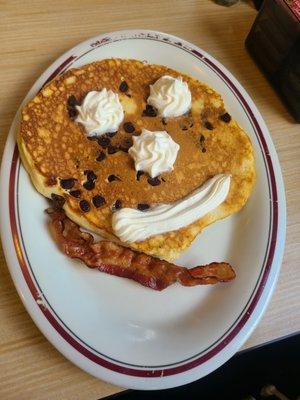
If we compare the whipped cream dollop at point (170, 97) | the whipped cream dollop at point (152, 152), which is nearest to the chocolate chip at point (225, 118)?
the whipped cream dollop at point (170, 97)

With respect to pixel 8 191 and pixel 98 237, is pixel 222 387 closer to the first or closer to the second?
pixel 98 237

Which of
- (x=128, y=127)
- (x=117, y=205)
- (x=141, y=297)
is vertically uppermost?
(x=128, y=127)

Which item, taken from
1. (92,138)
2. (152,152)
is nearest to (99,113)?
(92,138)

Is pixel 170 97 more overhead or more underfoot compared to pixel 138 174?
more overhead

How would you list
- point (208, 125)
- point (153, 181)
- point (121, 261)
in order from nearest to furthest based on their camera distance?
point (121, 261), point (153, 181), point (208, 125)

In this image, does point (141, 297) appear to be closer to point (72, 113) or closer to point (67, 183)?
point (67, 183)

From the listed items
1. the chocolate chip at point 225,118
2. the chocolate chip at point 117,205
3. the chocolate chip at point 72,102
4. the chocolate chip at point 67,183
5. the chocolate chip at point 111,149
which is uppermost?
the chocolate chip at point 225,118

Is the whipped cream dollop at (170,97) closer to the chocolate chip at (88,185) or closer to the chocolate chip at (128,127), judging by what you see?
the chocolate chip at (128,127)
